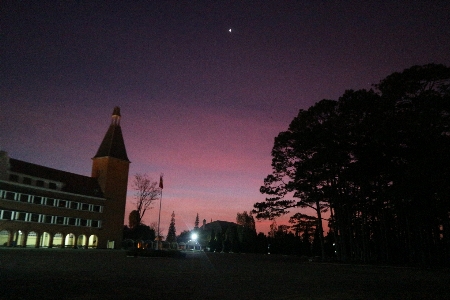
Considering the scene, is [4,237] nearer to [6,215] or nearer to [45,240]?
[6,215]

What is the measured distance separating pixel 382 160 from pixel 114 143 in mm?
51157

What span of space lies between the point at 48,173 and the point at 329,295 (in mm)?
57609

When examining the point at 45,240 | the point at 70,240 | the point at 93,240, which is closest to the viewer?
the point at 45,240

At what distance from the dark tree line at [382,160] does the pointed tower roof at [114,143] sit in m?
39.0

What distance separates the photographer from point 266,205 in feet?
114

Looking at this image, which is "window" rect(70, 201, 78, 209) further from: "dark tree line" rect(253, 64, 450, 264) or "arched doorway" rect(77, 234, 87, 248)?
"dark tree line" rect(253, 64, 450, 264)

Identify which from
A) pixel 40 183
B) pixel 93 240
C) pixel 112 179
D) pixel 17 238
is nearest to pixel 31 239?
pixel 17 238

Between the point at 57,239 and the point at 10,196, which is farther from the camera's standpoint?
the point at 57,239

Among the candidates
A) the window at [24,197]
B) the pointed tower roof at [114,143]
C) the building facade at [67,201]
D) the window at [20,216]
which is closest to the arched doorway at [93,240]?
the building facade at [67,201]

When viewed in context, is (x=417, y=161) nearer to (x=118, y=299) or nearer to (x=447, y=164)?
(x=447, y=164)

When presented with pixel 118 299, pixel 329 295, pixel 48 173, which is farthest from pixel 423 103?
pixel 48 173

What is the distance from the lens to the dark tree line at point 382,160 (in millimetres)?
22719

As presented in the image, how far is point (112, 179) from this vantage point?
63938 millimetres

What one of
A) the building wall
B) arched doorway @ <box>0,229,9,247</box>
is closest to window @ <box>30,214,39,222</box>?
arched doorway @ <box>0,229,9,247</box>
